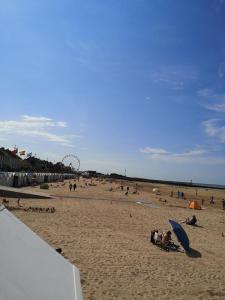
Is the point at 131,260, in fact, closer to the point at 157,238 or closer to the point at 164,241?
the point at 164,241

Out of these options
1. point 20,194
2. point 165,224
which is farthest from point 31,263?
point 20,194

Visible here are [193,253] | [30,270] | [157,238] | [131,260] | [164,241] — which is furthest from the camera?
[157,238]

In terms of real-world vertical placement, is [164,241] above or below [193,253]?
above

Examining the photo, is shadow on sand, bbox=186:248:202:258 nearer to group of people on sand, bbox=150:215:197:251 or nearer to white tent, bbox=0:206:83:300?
group of people on sand, bbox=150:215:197:251

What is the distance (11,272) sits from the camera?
198cm

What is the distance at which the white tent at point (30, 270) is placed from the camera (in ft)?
6.26

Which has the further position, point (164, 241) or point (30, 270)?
point (164, 241)

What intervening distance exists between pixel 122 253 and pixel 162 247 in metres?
2.24

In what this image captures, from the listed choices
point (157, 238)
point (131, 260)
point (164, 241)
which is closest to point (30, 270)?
point (131, 260)

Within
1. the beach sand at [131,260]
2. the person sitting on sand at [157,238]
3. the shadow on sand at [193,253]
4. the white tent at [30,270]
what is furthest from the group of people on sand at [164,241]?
the white tent at [30,270]

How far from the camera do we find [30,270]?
233 cm

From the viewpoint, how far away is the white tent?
6.26 ft

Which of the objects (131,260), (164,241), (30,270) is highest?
(30,270)

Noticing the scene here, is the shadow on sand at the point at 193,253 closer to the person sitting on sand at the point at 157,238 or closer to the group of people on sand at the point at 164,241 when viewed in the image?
the group of people on sand at the point at 164,241
